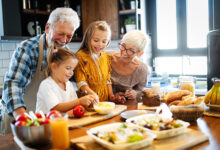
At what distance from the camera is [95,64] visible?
7.31 ft

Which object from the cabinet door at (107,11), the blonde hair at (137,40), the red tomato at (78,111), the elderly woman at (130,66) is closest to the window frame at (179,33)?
the cabinet door at (107,11)

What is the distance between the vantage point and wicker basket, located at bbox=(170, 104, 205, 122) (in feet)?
4.92

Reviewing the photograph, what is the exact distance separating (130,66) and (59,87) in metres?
1.01

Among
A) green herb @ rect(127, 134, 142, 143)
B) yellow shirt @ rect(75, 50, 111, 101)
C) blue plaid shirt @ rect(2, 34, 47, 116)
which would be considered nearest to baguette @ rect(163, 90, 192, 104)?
yellow shirt @ rect(75, 50, 111, 101)

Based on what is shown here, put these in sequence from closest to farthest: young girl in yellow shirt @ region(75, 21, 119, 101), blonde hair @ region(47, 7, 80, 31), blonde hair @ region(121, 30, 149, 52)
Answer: blonde hair @ region(47, 7, 80, 31) → young girl in yellow shirt @ region(75, 21, 119, 101) → blonde hair @ region(121, 30, 149, 52)

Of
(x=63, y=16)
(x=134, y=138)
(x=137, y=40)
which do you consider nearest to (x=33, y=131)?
(x=134, y=138)

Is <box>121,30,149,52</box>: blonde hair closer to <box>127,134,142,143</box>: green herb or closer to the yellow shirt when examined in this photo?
the yellow shirt

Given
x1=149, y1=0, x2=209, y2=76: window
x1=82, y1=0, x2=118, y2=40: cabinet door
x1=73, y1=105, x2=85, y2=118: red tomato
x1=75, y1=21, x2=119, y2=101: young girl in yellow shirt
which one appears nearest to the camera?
x1=73, y1=105, x2=85, y2=118: red tomato

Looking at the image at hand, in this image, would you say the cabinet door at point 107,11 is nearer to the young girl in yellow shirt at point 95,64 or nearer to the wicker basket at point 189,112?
the young girl in yellow shirt at point 95,64

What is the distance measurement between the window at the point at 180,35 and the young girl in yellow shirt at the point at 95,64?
2.55 meters

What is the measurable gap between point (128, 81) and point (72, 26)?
932 millimetres

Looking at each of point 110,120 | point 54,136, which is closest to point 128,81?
point 110,120

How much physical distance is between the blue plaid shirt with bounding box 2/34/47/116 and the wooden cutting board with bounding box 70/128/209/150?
639 millimetres

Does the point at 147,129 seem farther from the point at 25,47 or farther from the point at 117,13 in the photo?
the point at 117,13
